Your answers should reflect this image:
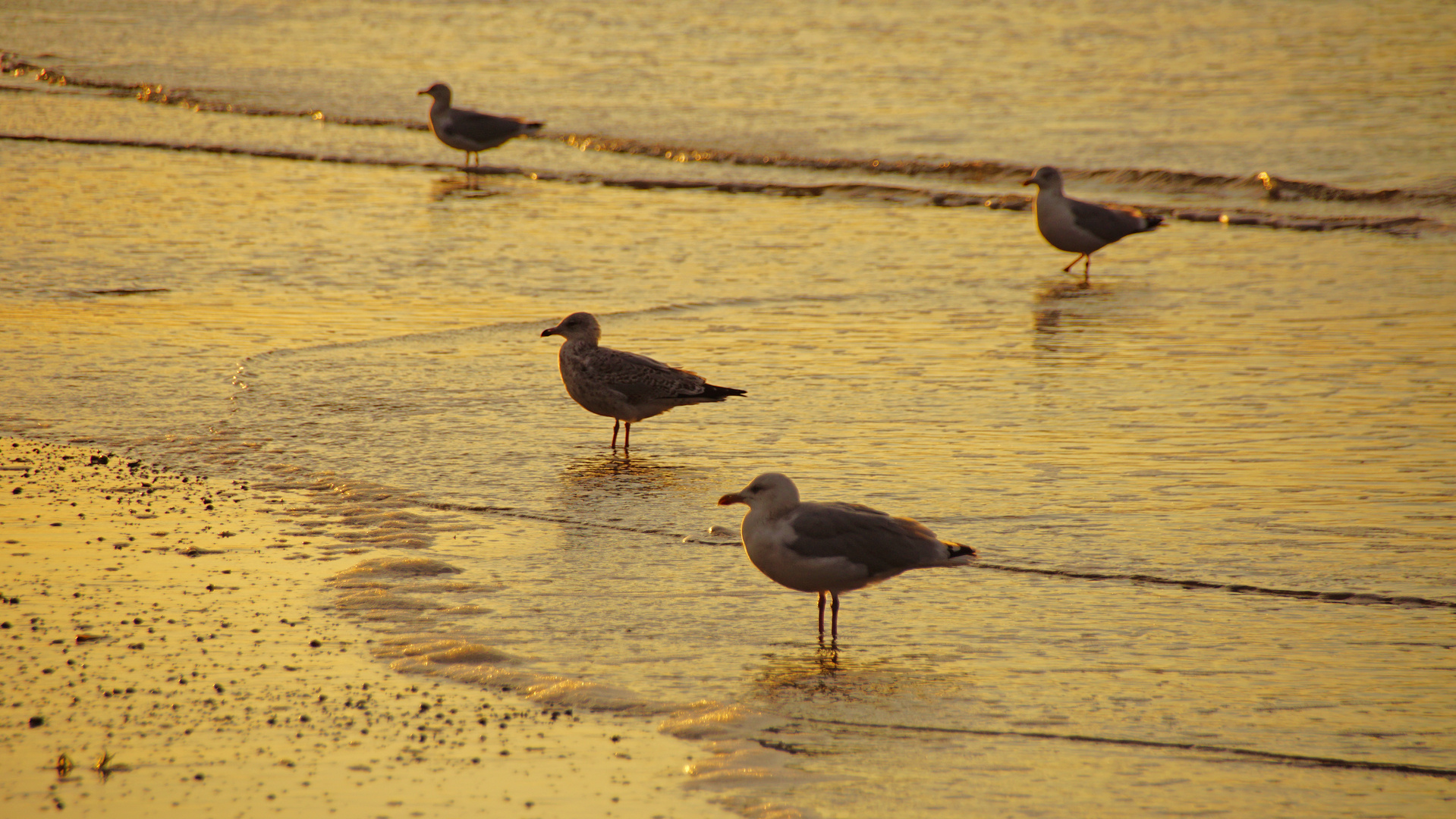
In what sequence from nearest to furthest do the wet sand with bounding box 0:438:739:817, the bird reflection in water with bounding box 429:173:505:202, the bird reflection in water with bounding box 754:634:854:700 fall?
the wet sand with bounding box 0:438:739:817, the bird reflection in water with bounding box 754:634:854:700, the bird reflection in water with bounding box 429:173:505:202

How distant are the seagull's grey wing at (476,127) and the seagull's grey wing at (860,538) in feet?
44.3

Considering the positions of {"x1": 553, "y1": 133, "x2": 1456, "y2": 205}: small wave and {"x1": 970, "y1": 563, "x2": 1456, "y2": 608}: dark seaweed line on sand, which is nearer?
{"x1": 970, "y1": 563, "x2": 1456, "y2": 608}: dark seaweed line on sand

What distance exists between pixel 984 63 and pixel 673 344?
1783 centimetres

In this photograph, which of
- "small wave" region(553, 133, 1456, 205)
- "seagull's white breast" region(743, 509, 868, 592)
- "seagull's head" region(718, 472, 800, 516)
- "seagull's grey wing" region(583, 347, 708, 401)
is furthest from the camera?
"small wave" region(553, 133, 1456, 205)

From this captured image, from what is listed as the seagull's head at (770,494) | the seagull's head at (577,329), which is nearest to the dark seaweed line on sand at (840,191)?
the seagull's head at (577,329)

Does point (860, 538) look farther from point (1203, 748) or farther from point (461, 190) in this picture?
point (461, 190)

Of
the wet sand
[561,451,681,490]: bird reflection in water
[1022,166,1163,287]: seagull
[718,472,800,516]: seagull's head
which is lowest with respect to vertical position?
the wet sand

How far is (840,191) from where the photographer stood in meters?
16.7

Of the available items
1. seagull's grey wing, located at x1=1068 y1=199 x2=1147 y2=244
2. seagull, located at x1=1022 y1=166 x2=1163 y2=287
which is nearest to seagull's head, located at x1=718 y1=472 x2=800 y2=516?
seagull, located at x1=1022 y1=166 x2=1163 y2=287

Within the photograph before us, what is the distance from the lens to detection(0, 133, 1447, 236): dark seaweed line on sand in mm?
15016

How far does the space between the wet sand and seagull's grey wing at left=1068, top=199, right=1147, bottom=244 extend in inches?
325

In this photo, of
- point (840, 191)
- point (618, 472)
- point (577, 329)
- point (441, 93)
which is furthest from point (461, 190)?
point (618, 472)

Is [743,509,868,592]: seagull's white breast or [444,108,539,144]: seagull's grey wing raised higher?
[444,108,539,144]: seagull's grey wing

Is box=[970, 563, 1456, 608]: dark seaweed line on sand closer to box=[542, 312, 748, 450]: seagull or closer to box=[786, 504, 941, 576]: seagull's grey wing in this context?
box=[786, 504, 941, 576]: seagull's grey wing
